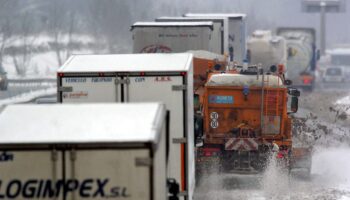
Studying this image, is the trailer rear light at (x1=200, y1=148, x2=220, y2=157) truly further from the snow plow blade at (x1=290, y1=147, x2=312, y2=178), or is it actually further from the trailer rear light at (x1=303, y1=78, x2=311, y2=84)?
the trailer rear light at (x1=303, y1=78, x2=311, y2=84)

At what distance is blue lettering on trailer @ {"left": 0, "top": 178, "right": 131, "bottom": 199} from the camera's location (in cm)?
944

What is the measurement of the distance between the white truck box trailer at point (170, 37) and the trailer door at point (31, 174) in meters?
19.6

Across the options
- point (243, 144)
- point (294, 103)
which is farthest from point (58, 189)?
point (294, 103)

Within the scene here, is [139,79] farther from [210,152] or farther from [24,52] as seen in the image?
[24,52]

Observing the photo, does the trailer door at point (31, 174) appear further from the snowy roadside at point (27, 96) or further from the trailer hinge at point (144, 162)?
the snowy roadside at point (27, 96)

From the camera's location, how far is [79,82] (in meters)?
13.7

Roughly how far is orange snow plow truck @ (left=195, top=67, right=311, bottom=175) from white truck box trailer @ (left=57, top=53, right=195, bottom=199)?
23.0ft

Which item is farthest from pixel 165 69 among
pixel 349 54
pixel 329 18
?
pixel 329 18

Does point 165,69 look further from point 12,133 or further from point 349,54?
point 349,54

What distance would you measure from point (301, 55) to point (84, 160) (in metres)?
45.3

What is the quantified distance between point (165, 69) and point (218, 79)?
809cm

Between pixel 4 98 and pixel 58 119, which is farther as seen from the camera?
pixel 4 98

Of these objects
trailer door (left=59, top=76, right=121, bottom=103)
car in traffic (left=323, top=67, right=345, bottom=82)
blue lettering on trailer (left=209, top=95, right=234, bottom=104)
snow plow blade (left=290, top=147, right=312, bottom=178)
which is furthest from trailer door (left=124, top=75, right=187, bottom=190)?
car in traffic (left=323, top=67, right=345, bottom=82)

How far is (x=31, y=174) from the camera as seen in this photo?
952cm
